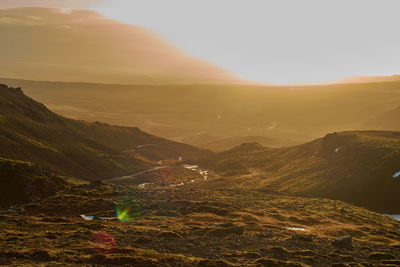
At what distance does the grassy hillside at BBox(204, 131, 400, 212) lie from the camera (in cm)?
9256

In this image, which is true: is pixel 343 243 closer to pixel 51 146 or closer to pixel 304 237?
pixel 304 237

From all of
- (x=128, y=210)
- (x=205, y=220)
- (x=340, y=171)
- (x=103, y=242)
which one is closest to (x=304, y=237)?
(x=205, y=220)

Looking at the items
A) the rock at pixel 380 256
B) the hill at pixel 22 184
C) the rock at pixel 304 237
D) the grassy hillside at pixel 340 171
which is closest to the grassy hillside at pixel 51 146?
the hill at pixel 22 184

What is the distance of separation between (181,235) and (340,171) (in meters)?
83.0

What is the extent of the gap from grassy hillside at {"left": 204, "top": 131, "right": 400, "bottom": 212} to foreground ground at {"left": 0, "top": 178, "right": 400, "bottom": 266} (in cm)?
2814

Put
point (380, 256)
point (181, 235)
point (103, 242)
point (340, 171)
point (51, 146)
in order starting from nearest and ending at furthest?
1. point (103, 242)
2. point (380, 256)
3. point (181, 235)
4. point (340, 171)
5. point (51, 146)

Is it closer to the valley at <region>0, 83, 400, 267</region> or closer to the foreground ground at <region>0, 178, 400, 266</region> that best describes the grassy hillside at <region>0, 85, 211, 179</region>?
the valley at <region>0, 83, 400, 267</region>

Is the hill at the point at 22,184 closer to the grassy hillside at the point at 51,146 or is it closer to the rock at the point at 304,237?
the rock at the point at 304,237

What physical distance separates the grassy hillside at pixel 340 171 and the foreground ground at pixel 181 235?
2814 cm

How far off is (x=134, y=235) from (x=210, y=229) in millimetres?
9600

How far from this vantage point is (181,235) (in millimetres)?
41219

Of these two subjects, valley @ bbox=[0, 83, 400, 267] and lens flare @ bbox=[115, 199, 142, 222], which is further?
lens flare @ bbox=[115, 199, 142, 222]

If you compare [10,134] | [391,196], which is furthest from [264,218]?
[10,134]

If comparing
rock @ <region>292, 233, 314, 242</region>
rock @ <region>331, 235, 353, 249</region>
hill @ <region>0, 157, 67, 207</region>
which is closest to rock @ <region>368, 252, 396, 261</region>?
rock @ <region>331, 235, 353, 249</region>
